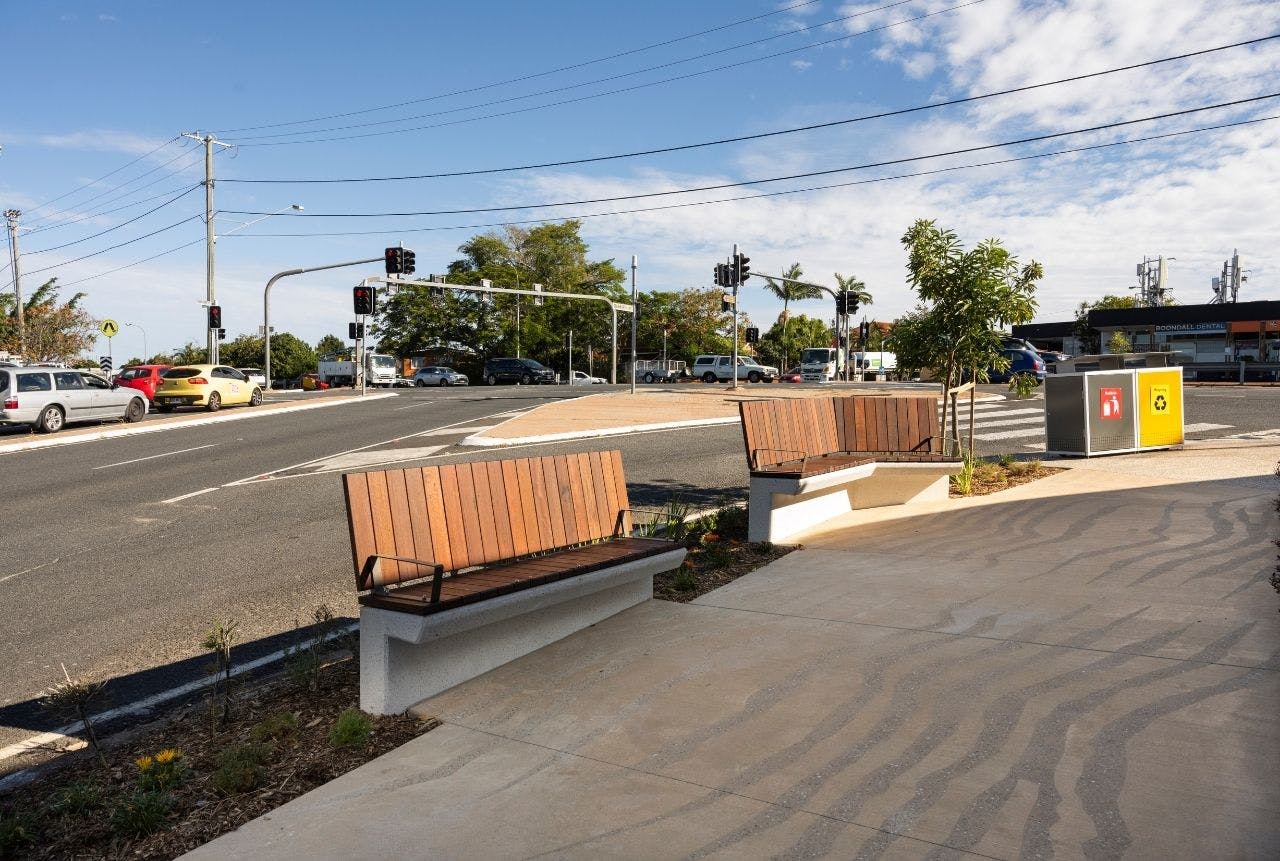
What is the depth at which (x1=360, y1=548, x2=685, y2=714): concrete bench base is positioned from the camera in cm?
434

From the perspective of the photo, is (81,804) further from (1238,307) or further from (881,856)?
(1238,307)

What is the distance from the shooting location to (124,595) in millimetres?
7301

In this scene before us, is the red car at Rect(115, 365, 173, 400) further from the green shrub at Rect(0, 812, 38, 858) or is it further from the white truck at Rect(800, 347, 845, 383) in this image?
the white truck at Rect(800, 347, 845, 383)

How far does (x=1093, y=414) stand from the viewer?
1395cm

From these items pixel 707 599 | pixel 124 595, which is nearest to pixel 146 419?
pixel 124 595

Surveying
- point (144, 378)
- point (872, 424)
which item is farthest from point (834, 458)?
point (144, 378)

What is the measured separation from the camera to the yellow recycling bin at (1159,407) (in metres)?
14.3

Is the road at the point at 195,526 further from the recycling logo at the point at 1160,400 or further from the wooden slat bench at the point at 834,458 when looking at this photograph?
the recycling logo at the point at 1160,400

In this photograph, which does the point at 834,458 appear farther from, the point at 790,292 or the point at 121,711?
the point at 790,292

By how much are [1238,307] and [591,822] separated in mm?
62736

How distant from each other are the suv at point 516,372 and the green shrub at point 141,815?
52.1 meters

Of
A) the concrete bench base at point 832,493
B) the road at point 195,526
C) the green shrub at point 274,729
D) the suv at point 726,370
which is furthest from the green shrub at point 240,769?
the suv at point 726,370

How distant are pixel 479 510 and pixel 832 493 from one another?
4.73m

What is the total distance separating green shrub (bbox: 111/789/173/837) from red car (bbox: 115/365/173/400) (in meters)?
29.2
